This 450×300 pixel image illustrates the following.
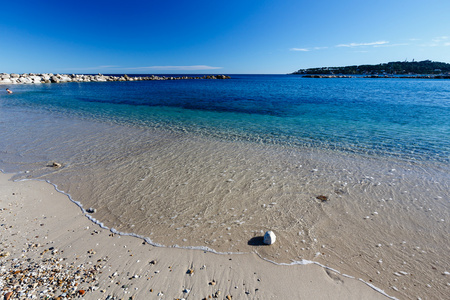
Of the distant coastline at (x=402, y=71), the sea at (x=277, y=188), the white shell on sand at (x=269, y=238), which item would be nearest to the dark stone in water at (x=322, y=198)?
the sea at (x=277, y=188)

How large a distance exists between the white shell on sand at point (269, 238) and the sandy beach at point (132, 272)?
45cm

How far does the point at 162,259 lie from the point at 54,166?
24.6 feet

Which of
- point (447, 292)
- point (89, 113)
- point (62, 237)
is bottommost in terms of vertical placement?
point (447, 292)

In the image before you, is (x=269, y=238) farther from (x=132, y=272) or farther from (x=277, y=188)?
(x=132, y=272)

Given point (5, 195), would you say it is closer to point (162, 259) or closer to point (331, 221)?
point (162, 259)

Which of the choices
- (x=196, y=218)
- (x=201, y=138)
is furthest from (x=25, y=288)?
(x=201, y=138)

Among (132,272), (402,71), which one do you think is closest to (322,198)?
(132,272)

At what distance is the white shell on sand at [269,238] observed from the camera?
4.68 meters

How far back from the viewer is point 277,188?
23.3ft

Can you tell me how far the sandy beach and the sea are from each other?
0.30 metres

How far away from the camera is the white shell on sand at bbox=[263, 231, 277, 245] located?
468 cm

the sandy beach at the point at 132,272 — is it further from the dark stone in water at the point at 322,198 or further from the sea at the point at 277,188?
the dark stone in water at the point at 322,198

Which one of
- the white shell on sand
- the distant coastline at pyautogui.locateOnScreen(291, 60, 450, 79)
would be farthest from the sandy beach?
the distant coastline at pyautogui.locateOnScreen(291, 60, 450, 79)

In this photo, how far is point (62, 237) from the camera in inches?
191
